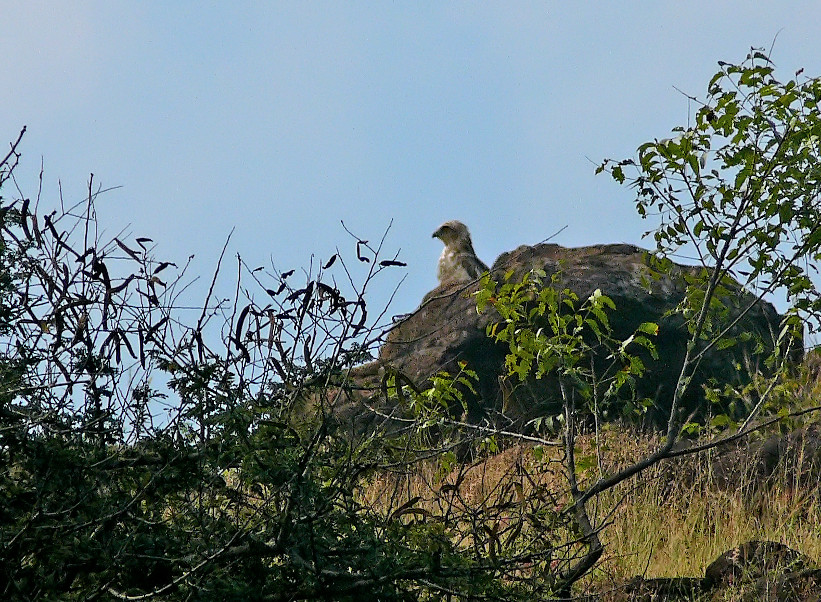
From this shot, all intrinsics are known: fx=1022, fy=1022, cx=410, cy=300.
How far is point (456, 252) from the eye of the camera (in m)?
18.4

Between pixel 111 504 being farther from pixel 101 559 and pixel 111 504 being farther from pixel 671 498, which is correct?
pixel 671 498

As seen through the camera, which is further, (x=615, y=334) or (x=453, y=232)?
(x=453, y=232)

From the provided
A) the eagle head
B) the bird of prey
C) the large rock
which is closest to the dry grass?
the large rock

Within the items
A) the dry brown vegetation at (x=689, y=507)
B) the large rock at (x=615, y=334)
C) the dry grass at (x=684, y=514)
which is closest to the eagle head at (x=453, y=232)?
the large rock at (x=615, y=334)

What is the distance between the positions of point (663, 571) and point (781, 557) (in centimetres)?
78

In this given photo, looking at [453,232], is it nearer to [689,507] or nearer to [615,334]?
[615,334]

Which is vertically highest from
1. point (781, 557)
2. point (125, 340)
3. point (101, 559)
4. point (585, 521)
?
point (125, 340)

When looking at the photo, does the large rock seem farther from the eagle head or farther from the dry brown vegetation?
the eagle head

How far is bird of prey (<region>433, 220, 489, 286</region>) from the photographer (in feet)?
59.4

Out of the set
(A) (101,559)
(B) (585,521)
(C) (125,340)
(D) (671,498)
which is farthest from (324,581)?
(D) (671,498)

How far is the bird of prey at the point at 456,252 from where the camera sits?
18.1 meters

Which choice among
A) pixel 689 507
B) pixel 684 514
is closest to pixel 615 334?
pixel 689 507

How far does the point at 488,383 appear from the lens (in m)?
10.9

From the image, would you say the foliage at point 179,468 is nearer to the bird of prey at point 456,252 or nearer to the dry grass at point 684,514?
the dry grass at point 684,514
